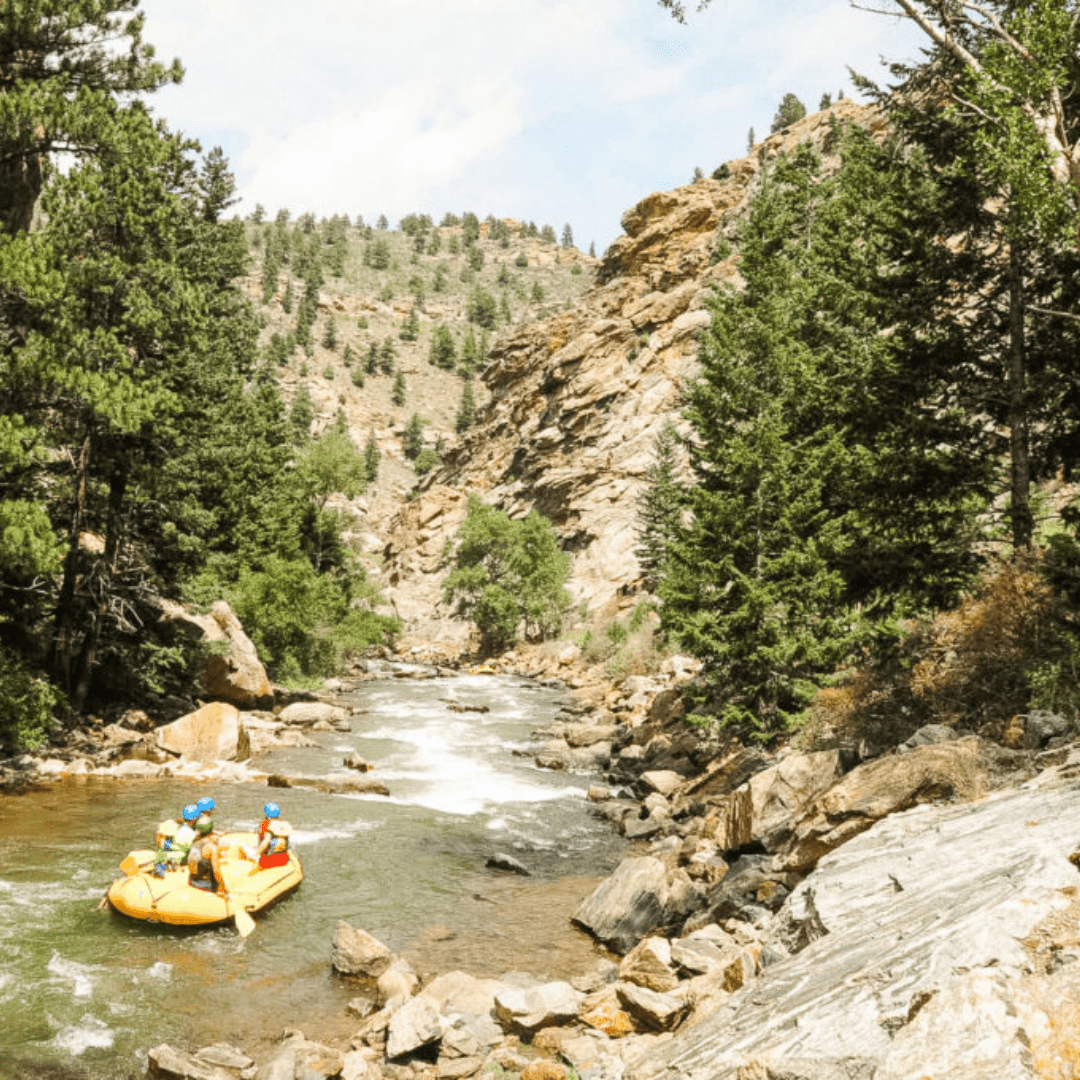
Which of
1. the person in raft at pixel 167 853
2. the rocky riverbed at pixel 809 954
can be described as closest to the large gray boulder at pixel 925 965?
the rocky riverbed at pixel 809 954

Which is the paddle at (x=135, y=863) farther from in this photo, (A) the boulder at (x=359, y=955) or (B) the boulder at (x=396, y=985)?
(B) the boulder at (x=396, y=985)

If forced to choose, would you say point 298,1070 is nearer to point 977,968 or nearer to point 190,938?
point 190,938

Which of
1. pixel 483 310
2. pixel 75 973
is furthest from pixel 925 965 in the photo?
pixel 483 310

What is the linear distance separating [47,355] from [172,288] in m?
4.80

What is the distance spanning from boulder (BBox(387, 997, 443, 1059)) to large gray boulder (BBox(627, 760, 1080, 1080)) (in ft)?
9.77

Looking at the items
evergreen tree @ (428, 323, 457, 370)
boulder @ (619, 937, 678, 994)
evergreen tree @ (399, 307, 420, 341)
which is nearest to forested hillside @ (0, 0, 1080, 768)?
boulder @ (619, 937, 678, 994)

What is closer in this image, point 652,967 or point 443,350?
point 652,967

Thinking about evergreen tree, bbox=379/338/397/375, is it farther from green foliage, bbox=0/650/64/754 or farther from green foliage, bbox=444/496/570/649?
green foliage, bbox=0/650/64/754

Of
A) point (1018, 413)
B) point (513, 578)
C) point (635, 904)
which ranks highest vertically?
point (1018, 413)

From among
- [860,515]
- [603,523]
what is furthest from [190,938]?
[603,523]

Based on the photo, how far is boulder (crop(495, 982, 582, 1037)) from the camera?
8.27 metres

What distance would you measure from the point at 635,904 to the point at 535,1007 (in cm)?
341

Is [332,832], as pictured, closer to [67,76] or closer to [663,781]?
[663,781]

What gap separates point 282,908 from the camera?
40.1 feet
